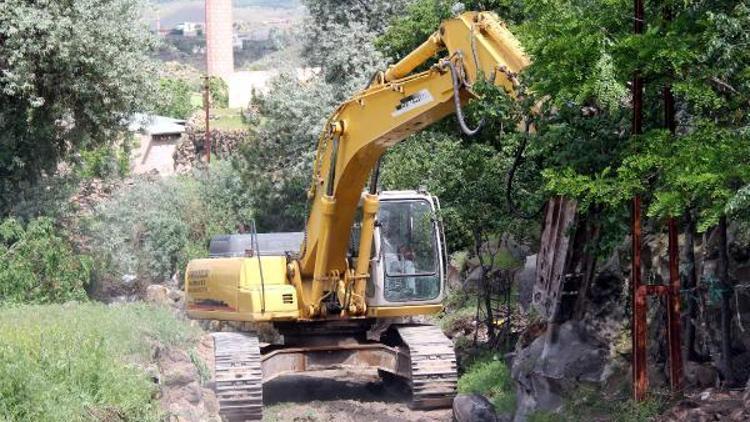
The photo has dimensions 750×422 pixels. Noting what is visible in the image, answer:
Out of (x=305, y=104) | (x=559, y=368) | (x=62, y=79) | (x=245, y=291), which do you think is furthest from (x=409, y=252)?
(x=305, y=104)

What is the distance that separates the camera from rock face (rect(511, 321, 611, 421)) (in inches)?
539

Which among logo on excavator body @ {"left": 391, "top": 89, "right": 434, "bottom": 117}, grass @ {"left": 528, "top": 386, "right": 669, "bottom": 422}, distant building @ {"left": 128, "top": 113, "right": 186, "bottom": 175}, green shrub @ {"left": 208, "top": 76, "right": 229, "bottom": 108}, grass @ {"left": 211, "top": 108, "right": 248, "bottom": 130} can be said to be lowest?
grass @ {"left": 528, "top": 386, "right": 669, "bottom": 422}

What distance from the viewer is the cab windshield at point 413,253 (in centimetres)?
1666

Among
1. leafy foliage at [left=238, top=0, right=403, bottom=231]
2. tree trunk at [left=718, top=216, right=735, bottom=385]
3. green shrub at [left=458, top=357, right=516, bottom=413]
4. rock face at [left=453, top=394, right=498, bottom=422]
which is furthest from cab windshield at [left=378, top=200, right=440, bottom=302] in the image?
leafy foliage at [left=238, top=0, right=403, bottom=231]

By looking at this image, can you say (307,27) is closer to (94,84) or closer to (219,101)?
(94,84)

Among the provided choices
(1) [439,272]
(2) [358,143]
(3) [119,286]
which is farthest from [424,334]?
(3) [119,286]

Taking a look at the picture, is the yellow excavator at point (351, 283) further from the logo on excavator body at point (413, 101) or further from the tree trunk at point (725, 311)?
the tree trunk at point (725, 311)

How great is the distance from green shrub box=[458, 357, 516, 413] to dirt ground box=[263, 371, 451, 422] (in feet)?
1.98

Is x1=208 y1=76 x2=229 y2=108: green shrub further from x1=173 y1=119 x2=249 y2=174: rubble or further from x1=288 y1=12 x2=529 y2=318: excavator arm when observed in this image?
x1=288 y1=12 x2=529 y2=318: excavator arm

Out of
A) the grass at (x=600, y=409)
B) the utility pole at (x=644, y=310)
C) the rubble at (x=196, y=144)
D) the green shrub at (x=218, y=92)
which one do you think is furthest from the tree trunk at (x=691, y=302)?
the green shrub at (x=218, y=92)

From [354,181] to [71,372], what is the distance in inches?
180

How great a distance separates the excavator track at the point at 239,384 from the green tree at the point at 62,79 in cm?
920

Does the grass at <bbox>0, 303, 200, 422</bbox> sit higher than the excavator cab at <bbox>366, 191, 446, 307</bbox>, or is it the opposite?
the excavator cab at <bbox>366, 191, 446, 307</bbox>

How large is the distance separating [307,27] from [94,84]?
10.7m
